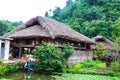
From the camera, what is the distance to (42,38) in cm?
2038

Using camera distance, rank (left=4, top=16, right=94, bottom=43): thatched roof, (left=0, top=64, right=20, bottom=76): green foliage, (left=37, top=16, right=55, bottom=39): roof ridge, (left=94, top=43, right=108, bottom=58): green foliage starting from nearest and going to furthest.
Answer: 1. (left=0, top=64, right=20, bottom=76): green foliage
2. (left=37, top=16, right=55, bottom=39): roof ridge
3. (left=4, top=16, right=94, bottom=43): thatched roof
4. (left=94, top=43, right=108, bottom=58): green foliage

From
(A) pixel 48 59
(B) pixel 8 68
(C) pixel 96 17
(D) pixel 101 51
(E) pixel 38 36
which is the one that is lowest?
(B) pixel 8 68

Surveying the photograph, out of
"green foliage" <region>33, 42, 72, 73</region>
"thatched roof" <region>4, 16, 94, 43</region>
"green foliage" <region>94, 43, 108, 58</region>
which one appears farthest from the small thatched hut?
"green foliage" <region>94, 43, 108, 58</region>

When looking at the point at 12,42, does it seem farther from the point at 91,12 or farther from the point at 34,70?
the point at 91,12

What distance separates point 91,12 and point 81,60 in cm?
2117

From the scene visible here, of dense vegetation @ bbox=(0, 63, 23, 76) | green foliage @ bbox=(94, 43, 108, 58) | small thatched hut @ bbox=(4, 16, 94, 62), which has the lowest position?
dense vegetation @ bbox=(0, 63, 23, 76)

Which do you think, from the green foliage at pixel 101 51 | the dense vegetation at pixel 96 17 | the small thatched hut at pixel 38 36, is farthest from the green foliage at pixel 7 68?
the dense vegetation at pixel 96 17

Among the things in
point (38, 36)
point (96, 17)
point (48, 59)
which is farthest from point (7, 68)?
point (96, 17)

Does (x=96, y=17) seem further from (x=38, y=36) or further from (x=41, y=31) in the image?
(x=38, y=36)

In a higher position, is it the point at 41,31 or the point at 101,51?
the point at 41,31

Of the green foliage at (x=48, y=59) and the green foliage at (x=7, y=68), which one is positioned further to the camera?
the green foliage at (x=48, y=59)

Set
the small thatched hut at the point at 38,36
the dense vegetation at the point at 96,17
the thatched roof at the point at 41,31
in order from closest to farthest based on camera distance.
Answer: the thatched roof at the point at 41,31, the small thatched hut at the point at 38,36, the dense vegetation at the point at 96,17

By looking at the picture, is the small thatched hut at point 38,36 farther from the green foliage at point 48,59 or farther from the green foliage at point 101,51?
the green foliage at point 101,51

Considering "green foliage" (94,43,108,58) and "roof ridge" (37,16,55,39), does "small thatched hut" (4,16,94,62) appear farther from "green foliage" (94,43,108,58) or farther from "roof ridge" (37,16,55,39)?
"green foliage" (94,43,108,58)
